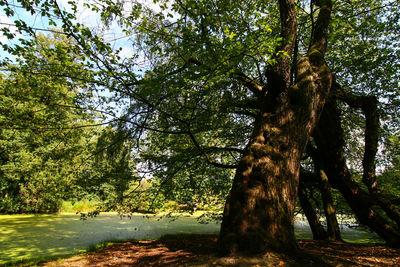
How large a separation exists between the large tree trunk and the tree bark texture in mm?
1257

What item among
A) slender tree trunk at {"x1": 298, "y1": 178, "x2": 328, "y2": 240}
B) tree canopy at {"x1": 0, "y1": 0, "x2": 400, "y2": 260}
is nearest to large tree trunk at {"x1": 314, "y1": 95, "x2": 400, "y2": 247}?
tree canopy at {"x1": 0, "y1": 0, "x2": 400, "y2": 260}

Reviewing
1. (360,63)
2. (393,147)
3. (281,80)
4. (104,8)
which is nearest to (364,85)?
(360,63)

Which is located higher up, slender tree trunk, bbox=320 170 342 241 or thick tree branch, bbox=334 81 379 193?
thick tree branch, bbox=334 81 379 193

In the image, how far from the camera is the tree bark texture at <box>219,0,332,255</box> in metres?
1.82

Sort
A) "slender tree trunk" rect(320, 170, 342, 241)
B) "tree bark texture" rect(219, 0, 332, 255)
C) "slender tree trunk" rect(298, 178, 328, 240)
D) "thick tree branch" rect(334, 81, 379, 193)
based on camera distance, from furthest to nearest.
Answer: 1. "slender tree trunk" rect(298, 178, 328, 240)
2. "slender tree trunk" rect(320, 170, 342, 241)
3. "thick tree branch" rect(334, 81, 379, 193)
4. "tree bark texture" rect(219, 0, 332, 255)

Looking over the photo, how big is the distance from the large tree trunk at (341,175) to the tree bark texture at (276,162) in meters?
1.26

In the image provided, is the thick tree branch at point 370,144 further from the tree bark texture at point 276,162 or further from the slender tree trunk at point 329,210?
the tree bark texture at point 276,162

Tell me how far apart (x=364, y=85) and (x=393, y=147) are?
85.5 inches

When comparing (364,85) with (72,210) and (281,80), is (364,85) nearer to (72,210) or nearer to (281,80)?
(281,80)

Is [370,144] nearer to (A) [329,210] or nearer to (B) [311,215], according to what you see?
(A) [329,210]

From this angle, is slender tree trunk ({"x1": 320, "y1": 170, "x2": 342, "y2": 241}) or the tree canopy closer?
the tree canopy

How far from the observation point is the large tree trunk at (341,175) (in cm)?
369

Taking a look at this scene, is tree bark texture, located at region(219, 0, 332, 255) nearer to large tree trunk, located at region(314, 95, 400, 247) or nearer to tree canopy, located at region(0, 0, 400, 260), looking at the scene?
tree canopy, located at region(0, 0, 400, 260)

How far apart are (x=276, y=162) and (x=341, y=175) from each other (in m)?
2.77
